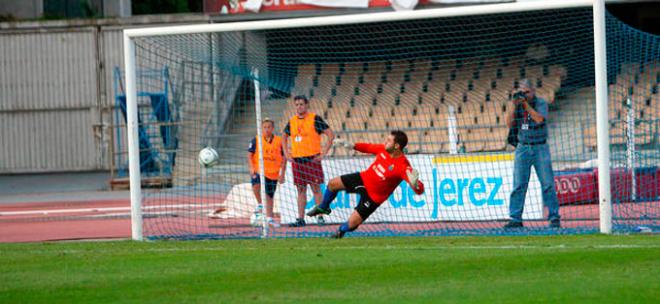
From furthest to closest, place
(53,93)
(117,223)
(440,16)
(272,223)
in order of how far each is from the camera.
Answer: (53,93) < (117,223) < (272,223) < (440,16)

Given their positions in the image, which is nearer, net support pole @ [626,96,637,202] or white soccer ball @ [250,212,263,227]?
white soccer ball @ [250,212,263,227]

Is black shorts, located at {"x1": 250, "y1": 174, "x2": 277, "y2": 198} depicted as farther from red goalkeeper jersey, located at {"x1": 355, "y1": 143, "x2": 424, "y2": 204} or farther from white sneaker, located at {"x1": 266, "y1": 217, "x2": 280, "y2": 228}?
red goalkeeper jersey, located at {"x1": 355, "y1": 143, "x2": 424, "y2": 204}

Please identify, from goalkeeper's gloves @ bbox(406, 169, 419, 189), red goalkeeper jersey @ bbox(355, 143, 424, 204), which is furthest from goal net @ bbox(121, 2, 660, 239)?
goalkeeper's gloves @ bbox(406, 169, 419, 189)

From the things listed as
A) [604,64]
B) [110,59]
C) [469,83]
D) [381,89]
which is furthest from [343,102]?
[110,59]

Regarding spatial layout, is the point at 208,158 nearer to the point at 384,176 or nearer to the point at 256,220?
the point at 256,220

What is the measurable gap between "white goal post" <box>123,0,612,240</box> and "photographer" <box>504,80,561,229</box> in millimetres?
1106

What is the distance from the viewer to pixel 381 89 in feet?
60.1

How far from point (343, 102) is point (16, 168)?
740 inches

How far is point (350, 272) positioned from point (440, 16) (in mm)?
4811

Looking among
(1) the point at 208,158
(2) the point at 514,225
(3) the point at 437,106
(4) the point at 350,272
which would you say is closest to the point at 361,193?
(2) the point at 514,225

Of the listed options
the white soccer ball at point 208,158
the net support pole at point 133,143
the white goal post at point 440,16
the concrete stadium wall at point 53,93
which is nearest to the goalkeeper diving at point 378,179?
the white goal post at point 440,16

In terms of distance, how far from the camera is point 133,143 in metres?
14.0

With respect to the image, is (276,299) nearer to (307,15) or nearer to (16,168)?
(307,15)

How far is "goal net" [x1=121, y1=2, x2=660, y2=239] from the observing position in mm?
14602
